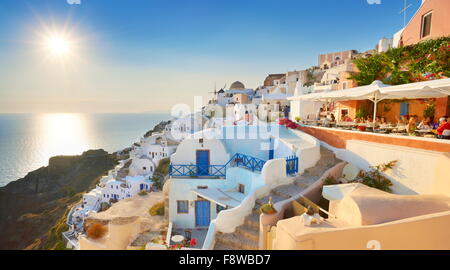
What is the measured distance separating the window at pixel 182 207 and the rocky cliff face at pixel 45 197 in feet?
96.1

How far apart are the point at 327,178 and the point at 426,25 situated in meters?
12.7

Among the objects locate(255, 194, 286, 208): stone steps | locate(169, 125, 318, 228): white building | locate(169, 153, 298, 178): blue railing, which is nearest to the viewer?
locate(255, 194, 286, 208): stone steps

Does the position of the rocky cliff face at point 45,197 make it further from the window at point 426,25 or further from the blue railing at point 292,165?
the window at point 426,25

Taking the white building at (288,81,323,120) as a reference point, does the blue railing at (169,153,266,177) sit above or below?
below

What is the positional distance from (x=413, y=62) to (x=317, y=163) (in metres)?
8.82

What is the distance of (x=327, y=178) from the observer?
9.41 m

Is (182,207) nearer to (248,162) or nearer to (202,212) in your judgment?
(202,212)

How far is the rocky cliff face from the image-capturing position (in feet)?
121

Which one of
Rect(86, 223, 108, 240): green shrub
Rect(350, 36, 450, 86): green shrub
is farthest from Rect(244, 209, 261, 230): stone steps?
Rect(350, 36, 450, 86): green shrub

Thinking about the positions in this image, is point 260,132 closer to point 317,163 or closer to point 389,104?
point 317,163

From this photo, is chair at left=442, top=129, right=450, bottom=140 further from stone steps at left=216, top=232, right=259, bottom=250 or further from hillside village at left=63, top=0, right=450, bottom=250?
stone steps at left=216, top=232, right=259, bottom=250

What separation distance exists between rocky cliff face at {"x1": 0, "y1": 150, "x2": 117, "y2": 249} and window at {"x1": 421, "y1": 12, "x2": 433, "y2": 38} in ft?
145

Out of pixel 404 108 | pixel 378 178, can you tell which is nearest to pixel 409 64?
pixel 404 108

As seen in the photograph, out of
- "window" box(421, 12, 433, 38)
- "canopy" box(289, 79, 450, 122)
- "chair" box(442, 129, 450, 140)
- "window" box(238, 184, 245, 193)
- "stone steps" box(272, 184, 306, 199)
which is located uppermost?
"window" box(421, 12, 433, 38)
